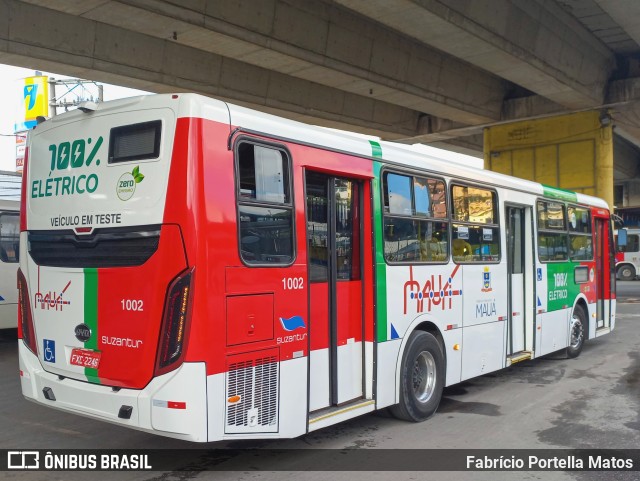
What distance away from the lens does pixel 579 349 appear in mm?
11398

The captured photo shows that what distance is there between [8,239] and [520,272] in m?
9.91

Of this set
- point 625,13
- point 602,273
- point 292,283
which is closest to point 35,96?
point 625,13

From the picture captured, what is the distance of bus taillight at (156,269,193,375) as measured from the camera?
178 inches

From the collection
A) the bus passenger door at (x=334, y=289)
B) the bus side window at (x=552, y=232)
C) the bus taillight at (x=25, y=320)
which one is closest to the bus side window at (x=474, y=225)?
the bus side window at (x=552, y=232)

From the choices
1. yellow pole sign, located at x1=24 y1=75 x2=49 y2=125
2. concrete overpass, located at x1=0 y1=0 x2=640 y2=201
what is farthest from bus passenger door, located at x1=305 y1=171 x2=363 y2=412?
yellow pole sign, located at x1=24 y1=75 x2=49 y2=125

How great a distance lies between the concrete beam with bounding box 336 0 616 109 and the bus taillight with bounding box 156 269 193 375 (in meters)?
8.45

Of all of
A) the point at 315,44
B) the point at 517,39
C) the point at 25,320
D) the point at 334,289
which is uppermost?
the point at 517,39

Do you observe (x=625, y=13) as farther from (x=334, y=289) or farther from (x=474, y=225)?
(x=334, y=289)

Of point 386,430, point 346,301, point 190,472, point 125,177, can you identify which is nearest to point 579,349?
point 386,430

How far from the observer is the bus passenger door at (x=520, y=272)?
9234mm

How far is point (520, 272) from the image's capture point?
9484mm

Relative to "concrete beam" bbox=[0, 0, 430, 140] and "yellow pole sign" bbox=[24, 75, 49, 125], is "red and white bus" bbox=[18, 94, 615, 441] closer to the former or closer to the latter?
"concrete beam" bbox=[0, 0, 430, 140]

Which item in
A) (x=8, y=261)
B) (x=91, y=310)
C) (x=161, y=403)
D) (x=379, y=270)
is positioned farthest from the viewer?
(x=8, y=261)

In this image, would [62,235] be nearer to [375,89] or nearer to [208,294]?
[208,294]
